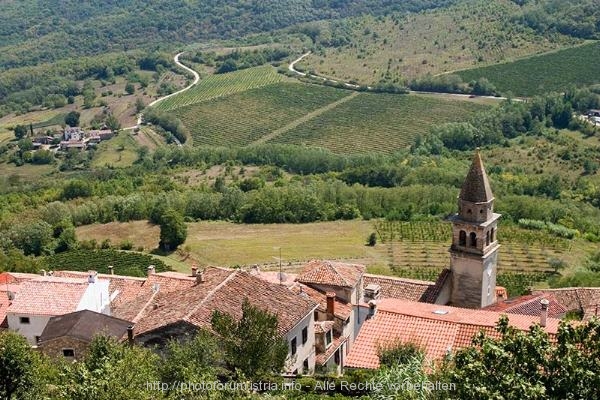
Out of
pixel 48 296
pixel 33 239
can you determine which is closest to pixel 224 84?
pixel 33 239

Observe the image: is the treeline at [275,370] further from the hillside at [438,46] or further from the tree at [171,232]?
the hillside at [438,46]

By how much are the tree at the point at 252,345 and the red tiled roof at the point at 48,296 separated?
16.7m

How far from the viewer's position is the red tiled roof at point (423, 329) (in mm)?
33781

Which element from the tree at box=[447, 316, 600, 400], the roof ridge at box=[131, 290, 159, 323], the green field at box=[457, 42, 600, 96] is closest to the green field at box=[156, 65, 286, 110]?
the green field at box=[457, 42, 600, 96]

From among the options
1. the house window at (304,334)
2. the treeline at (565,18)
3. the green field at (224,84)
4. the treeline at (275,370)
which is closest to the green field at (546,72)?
the treeline at (565,18)

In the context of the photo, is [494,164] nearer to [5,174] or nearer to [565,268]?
[565,268]

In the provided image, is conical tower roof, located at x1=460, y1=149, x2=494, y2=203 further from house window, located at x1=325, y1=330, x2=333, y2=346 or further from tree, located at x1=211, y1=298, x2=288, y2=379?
tree, located at x1=211, y1=298, x2=288, y2=379

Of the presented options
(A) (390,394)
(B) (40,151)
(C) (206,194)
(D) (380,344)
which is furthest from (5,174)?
(A) (390,394)

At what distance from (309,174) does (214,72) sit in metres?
73.8

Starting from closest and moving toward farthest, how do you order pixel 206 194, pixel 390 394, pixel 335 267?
pixel 390 394 < pixel 335 267 < pixel 206 194

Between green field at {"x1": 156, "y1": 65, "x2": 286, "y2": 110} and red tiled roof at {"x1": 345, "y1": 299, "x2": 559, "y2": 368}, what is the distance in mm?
126052

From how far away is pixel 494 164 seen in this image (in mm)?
116000

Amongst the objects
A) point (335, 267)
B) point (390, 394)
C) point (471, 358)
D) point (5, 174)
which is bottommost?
point (5, 174)

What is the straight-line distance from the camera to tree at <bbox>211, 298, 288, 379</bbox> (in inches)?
1056
